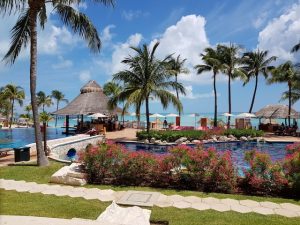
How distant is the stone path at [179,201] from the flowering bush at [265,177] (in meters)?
0.85

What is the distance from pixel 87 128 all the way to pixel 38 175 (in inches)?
745

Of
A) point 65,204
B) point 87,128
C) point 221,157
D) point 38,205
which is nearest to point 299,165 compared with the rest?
point 221,157

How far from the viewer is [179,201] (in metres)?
6.26

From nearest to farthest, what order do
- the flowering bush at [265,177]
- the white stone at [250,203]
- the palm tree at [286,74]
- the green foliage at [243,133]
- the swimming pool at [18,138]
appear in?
the white stone at [250,203]
the flowering bush at [265,177]
the swimming pool at [18,138]
the green foliage at [243,133]
the palm tree at [286,74]

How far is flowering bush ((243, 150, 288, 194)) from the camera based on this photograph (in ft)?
22.6

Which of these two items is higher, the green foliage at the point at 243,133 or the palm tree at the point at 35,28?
the palm tree at the point at 35,28

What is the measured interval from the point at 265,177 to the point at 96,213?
4166 millimetres

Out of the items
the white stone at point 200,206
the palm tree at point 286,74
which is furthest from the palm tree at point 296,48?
the white stone at point 200,206

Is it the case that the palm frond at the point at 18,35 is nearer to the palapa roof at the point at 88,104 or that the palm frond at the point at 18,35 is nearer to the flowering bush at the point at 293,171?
the flowering bush at the point at 293,171

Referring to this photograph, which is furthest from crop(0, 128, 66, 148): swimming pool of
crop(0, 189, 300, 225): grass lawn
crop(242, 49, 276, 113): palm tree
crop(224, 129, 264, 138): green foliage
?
crop(242, 49, 276, 113): palm tree

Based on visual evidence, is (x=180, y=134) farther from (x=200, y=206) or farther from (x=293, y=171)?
(x=200, y=206)

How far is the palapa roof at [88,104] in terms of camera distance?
88.5ft

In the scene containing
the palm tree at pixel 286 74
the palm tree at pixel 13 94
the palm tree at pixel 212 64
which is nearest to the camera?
→ the palm tree at pixel 286 74

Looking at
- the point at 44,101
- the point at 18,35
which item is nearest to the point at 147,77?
the point at 18,35
